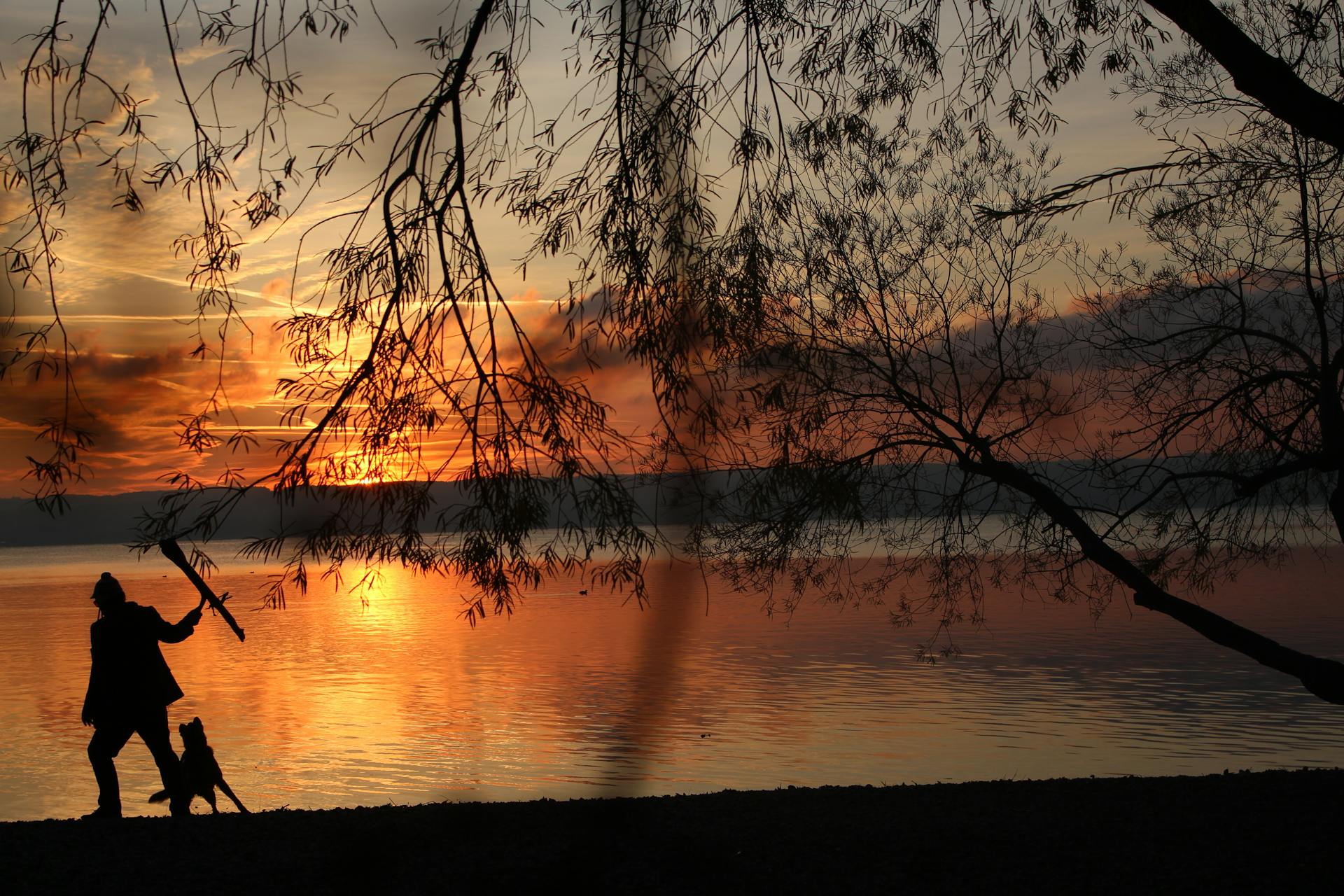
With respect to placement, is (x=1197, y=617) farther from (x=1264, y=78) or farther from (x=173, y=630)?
(x=173, y=630)

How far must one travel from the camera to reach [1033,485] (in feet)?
30.9

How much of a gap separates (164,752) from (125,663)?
0.88m

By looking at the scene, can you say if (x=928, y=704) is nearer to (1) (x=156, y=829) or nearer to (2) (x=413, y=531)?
(1) (x=156, y=829)

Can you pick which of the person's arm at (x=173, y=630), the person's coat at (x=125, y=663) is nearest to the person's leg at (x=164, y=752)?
the person's coat at (x=125, y=663)

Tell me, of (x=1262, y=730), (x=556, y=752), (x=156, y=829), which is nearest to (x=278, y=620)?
(x=556, y=752)

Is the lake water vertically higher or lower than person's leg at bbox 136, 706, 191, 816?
lower

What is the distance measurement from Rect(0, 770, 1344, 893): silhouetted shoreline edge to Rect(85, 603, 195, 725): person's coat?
2.83 feet

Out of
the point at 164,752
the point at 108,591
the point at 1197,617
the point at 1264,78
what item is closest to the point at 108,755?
the point at 164,752

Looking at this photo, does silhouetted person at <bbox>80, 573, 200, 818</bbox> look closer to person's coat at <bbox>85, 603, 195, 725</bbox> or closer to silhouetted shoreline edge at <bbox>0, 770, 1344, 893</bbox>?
person's coat at <bbox>85, 603, 195, 725</bbox>

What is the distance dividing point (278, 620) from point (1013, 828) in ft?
182

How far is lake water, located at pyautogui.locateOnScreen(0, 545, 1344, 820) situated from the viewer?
Result: 18297 mm

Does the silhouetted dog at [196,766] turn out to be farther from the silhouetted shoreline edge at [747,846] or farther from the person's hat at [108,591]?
the person's hat at [108,591]

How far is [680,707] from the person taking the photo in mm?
26125

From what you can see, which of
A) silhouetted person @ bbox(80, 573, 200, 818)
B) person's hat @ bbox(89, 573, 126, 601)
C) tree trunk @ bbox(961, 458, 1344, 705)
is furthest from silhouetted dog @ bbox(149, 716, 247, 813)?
tree trunk @ bbox(961, 458, 1344, 705)
